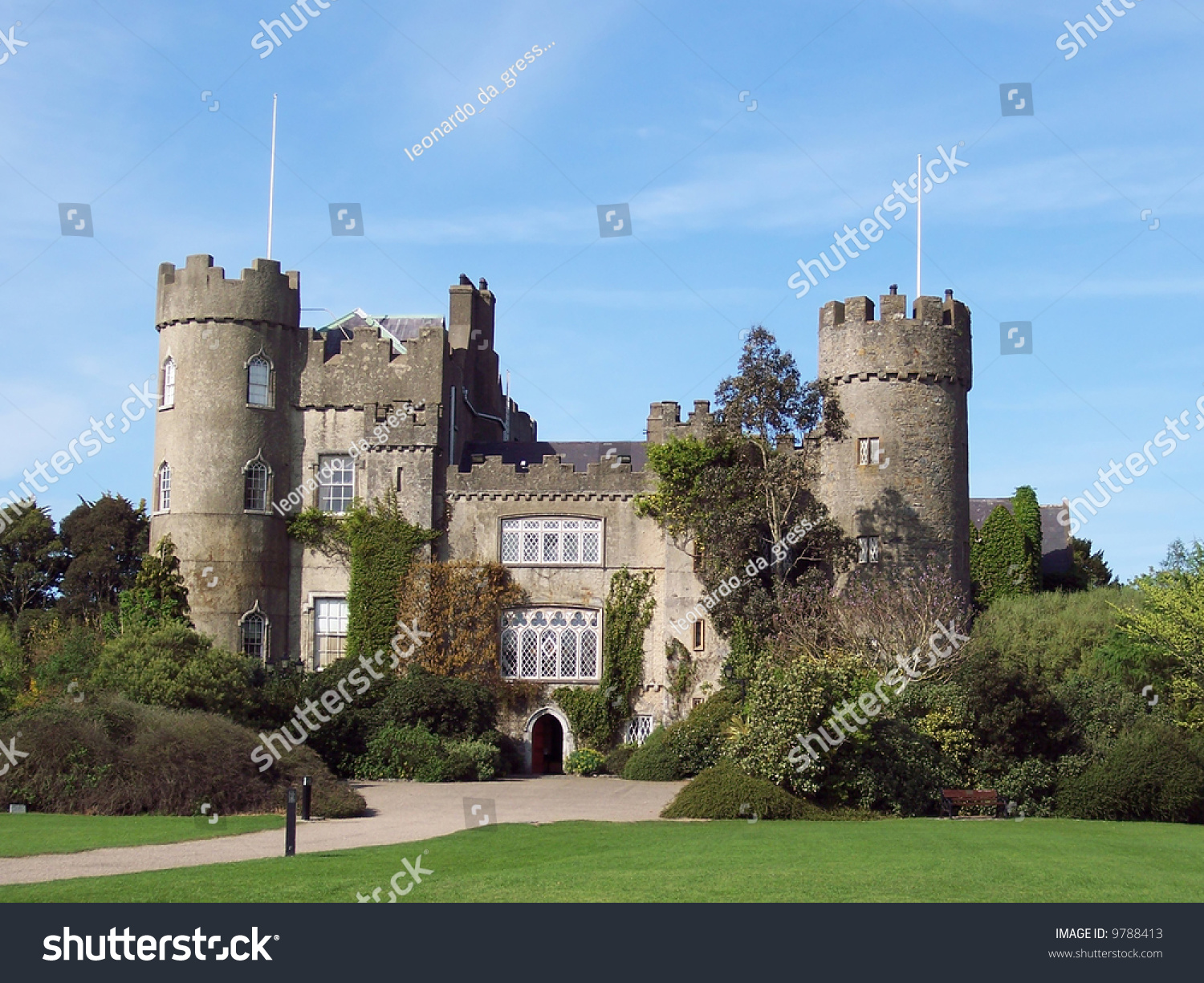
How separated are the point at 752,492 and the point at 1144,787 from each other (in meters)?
13.8

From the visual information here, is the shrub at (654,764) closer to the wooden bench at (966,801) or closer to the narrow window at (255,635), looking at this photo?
the wooden bench at (966,801)

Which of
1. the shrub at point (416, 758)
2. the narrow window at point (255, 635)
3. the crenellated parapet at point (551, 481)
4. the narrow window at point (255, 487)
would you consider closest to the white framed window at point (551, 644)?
the crenellated parapet at point (551, 481)

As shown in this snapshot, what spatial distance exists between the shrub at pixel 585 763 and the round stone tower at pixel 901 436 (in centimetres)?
897

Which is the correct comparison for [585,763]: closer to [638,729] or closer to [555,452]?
[638,729]

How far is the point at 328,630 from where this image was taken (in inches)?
1513

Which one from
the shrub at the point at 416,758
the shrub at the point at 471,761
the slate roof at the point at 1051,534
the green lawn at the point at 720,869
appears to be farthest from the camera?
the slate roof at the point at 1051,534

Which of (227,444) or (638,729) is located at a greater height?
(227,444)

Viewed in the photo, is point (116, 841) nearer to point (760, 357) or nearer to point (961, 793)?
point (961, 793)

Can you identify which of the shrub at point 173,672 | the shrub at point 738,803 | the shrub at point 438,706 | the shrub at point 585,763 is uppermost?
A: the shrub at point 173,672

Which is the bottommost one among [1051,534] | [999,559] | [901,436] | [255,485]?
[999,559]

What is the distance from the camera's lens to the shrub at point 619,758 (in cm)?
3578

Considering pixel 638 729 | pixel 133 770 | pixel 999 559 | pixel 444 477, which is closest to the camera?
pixel 133 770

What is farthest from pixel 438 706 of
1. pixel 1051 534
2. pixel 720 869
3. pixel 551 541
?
pixel 1051 534

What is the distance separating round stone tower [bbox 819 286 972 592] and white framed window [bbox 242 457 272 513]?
1575 cm
